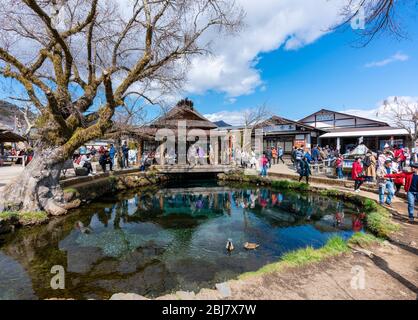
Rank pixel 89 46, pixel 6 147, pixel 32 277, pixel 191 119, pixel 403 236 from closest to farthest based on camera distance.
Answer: pixel 32 277, pixel 403 236, pixel 89 46, pixel 191 119, pixel 6 147

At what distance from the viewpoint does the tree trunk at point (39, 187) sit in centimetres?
825

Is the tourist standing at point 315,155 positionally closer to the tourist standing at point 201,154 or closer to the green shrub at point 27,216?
the tourist standing at point 201,154

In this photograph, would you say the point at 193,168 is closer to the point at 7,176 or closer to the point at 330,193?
the point at 330,193

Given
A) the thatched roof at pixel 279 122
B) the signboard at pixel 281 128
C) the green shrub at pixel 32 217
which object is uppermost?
the thatched roof at pixel 279 122

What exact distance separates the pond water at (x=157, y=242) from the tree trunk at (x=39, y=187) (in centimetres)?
86

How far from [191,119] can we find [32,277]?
1705 centimetres

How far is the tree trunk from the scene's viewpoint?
8250 millimetres

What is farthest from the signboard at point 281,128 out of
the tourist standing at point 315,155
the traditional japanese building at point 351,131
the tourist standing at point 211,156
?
the tourist standing at point 211,156

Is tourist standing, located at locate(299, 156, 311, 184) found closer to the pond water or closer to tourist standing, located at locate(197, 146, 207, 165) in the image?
the pond water

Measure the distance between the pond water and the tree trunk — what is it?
86cm

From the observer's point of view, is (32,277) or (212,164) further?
(212,164)
